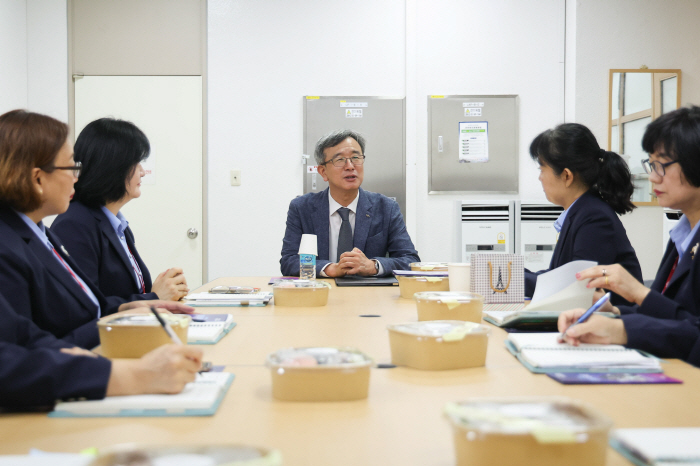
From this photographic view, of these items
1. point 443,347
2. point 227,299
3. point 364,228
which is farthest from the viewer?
point 364,228

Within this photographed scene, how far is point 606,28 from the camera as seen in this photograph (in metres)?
4.28

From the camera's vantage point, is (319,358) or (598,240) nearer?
(319,358)

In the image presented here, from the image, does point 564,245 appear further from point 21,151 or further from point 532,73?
Result: point 532,73

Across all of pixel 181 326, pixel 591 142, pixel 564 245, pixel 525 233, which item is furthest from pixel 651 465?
pixel 525 233

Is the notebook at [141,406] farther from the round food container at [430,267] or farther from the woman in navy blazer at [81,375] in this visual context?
the round food container at [430,267]

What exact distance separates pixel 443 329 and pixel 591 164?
58.8 inches

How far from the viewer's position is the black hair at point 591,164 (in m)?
2.29

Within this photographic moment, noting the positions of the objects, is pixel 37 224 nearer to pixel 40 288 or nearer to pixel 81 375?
pixel 40 288

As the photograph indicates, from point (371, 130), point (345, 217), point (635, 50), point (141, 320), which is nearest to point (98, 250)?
point (141, 320)

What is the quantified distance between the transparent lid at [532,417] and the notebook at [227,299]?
137 centimetres

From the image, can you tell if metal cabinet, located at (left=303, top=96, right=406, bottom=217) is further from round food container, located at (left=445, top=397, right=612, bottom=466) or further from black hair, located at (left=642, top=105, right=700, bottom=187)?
round food container, located at (left=445, top=397, right=612, bottom=466)

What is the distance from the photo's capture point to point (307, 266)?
2535 mm

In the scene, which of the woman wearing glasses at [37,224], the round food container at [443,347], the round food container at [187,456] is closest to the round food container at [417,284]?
the round food container at [443,347]

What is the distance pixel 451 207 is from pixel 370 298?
2.42 metres
